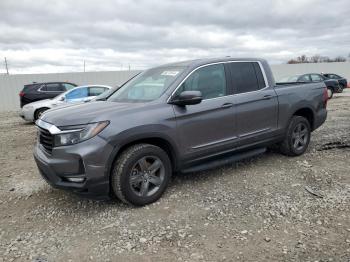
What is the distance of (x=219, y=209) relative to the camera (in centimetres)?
428

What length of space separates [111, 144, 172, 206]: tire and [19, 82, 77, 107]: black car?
1256 cm

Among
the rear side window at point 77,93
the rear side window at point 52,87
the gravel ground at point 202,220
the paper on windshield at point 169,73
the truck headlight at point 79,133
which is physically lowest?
the gravel ground at point 202,220

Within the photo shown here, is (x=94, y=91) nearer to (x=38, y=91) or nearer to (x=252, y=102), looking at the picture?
(x=38, y=91)

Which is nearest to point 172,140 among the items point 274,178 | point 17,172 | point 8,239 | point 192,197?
point 192,197

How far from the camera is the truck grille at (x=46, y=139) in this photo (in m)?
4.18

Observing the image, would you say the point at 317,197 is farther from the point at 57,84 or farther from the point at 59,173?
the point at 57,84

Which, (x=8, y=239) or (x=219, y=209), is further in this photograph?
(x=219, y=209)

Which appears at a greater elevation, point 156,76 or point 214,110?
point 156,76

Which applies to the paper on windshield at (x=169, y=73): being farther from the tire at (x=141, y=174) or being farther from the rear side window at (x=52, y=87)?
the rear side window at (x=52, y=87)

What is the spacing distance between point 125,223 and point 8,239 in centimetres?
128

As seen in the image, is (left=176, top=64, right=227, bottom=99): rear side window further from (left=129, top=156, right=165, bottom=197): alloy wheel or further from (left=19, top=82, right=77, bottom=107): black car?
(left=19, top=82, right=77, bottom=107): black car

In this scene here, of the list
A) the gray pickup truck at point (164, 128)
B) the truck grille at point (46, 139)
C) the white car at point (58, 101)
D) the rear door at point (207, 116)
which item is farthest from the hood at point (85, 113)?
the white car at point (58, 101)

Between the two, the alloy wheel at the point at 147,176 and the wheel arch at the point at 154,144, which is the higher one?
the wheel arch at the point at 154,144

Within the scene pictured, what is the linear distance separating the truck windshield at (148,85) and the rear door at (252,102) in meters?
0.99
